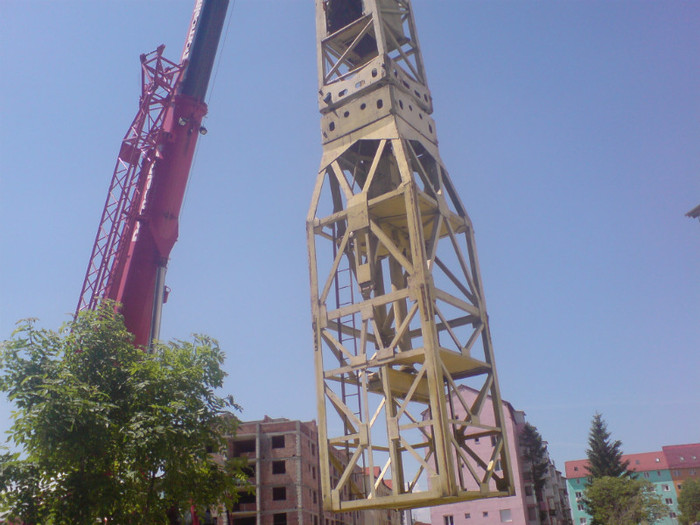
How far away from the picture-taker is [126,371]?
15.0 m

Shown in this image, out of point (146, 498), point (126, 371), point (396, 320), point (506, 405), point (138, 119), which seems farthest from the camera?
point (506, 405)

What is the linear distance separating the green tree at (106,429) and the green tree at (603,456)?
49.4 m

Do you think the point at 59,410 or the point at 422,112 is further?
the point at 59,410

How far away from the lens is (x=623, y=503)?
48.4 m

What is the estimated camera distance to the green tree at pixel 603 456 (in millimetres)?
55219

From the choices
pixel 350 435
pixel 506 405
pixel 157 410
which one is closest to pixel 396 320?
pixel 350 435

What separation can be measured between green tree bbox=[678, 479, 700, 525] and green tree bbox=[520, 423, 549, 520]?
79.0 ft

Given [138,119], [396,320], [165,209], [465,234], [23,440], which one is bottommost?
[23,440]

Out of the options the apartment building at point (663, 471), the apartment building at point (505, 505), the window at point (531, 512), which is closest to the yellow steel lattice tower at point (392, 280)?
the apartment building at point (505, 505)

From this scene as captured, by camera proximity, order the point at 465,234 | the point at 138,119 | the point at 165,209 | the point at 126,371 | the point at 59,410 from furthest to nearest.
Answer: the point at 138,119
the point at 165,209
the point at 126,371
the point at 59,410
the point at 465,234

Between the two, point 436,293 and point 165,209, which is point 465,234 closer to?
point 436,293

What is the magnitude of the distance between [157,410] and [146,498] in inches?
80.0

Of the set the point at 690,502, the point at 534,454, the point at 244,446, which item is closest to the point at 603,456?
the point at 534,454

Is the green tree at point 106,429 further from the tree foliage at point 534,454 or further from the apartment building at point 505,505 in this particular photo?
the tree foliage at point 534,454
